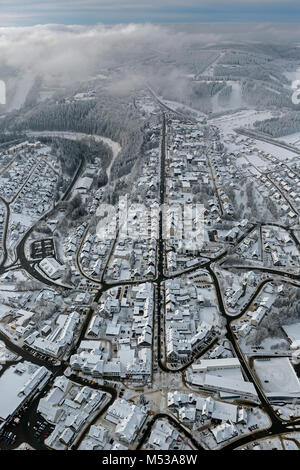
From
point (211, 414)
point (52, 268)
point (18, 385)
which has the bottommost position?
point (211, 414)

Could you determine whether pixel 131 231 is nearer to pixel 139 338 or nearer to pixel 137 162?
pixel 139 338

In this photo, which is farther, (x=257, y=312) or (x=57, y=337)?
(x=257, y=312)

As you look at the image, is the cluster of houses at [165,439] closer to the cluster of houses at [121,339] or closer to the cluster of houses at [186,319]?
the cluster of houses at [121,339]

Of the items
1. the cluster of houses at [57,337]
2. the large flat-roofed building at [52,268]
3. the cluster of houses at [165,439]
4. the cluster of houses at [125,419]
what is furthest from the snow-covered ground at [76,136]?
the cluster of houses at [165,439]

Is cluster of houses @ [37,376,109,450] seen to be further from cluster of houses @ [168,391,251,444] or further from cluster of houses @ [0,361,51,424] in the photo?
cluster of houses @ [168,391,251,444]

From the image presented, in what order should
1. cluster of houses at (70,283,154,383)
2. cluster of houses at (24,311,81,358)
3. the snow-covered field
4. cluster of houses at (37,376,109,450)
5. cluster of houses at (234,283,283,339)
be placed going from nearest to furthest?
cluster of houses at (37,376,109,450), the snow-covered field, cluster of houses at (70,283,154,383), cluster of houses at (24,311,81,358), cluster of houses at (234,283,283,339)

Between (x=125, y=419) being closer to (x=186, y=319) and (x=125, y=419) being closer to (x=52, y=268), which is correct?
(x=186, y=319)

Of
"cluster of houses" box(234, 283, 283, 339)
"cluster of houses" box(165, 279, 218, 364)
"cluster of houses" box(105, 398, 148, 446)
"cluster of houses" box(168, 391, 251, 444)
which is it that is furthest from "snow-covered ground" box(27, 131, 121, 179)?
"cluster of houses" box(168, 391, 251, 444)

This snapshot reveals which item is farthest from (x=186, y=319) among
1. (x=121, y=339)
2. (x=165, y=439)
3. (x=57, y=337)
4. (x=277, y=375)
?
(x=57, y=337)

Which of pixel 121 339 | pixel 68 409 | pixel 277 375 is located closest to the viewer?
pixel 68 409

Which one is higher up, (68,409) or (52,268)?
(52,268)

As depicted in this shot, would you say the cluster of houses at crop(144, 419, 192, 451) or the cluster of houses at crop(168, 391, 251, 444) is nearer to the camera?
the cluster of houses at crop(144, 419, 192, 451)
